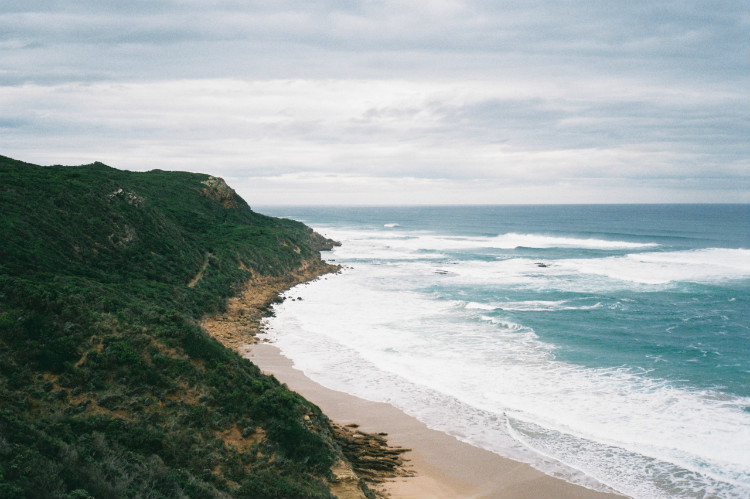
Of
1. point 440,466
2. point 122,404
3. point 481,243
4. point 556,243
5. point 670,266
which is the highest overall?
point 556,243

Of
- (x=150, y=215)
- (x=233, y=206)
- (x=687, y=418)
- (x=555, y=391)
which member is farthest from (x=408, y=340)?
(x=233, y=206)

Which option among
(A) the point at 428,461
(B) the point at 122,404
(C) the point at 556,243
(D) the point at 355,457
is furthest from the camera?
(C) the point at 556,243

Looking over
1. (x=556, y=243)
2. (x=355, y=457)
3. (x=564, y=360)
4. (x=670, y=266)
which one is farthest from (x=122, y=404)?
(x=556, y=243)

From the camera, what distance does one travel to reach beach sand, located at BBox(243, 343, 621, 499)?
566 inches

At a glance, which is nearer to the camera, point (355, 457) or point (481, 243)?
point (355, 457)

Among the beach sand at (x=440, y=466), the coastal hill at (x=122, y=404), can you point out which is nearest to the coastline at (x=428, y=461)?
the beach sand at (x=440, y=466)

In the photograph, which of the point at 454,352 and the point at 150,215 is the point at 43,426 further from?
the point at 150,215

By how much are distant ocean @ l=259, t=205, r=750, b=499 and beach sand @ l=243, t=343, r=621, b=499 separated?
62cm

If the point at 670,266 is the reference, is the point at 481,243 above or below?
above

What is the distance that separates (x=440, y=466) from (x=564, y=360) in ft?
40.3

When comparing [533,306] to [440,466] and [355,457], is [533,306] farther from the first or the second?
[355,457]

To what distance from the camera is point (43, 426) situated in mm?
11062

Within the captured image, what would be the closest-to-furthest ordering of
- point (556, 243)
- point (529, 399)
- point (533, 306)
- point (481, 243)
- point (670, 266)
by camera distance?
point (529, 399), point (533, 306), point (670, 266), point (556, 243), point (481, 243)

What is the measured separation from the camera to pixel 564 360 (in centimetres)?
2539
